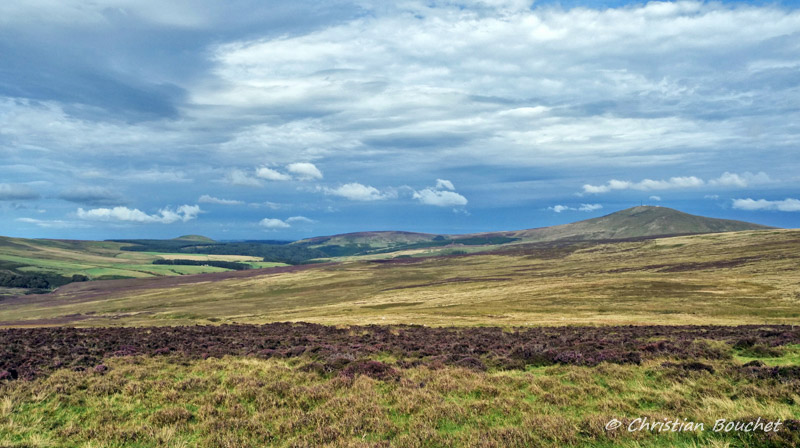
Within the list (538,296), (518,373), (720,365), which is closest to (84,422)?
(518,373)

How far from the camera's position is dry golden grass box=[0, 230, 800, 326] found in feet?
189

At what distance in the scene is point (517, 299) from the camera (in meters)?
85.8

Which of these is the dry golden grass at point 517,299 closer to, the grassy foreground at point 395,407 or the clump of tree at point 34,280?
the grassy foreground at point 395,407

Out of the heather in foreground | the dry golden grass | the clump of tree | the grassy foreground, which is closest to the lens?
the grassy foreground

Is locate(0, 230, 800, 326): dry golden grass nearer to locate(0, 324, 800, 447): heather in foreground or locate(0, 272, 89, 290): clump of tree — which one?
locate(0, 324, 800, 447): heather in foreground

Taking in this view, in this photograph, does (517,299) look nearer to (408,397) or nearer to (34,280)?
(408,397)

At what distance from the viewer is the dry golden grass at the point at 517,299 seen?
2264 inches

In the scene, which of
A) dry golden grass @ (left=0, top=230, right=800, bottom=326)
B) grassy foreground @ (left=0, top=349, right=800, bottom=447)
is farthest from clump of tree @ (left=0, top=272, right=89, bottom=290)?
grassy foreground @ (left=0, top=349, right=800, bottom=447)

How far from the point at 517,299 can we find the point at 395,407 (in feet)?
255

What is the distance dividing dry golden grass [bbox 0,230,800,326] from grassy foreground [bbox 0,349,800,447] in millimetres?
34590

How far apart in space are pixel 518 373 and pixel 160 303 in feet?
406

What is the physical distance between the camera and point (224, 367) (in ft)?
64.5

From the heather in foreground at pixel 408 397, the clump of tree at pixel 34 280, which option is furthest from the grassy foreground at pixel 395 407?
the clump of tree at pixel 34 280

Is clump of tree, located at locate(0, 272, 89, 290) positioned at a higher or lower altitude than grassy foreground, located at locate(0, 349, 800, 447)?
lower
